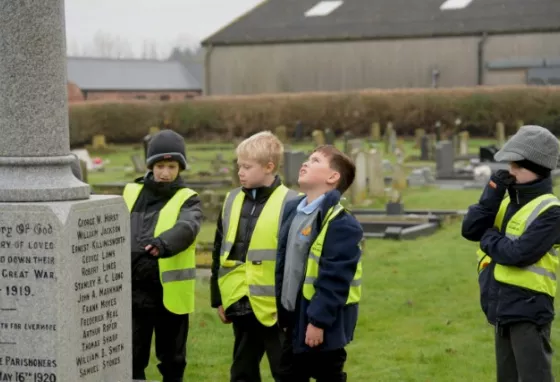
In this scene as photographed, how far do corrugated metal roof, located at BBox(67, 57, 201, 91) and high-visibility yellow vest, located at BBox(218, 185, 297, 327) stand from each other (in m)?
64.1

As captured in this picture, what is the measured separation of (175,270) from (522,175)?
2.25m

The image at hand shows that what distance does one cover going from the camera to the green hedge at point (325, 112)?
44531 mm

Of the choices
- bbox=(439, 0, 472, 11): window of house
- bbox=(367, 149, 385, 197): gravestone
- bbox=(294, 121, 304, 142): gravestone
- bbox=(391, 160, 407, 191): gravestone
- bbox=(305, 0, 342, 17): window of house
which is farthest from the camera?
bbox=(305, 0, 342, 17): window of house

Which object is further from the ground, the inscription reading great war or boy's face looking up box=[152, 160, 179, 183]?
boy's face looking up box=[152, 160, 179, 183]

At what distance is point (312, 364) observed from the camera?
5.58 metres

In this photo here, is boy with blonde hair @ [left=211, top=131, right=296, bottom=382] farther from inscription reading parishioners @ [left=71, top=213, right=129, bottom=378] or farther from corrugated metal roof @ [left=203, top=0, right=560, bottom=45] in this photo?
corrugated metal roof @ [left=203, top=0, right=560, bottom=45]

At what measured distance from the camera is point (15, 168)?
17.3ft

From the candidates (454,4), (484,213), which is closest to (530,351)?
(484,213)

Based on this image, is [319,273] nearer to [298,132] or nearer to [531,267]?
[531,267]

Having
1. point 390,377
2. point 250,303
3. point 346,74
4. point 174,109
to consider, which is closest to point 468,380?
point 390,377

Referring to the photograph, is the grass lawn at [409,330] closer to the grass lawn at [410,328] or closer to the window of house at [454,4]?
the grass lawn at [410,328]

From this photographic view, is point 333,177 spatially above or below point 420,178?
above

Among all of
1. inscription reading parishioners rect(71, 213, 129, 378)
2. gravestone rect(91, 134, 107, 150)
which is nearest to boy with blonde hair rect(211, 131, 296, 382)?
inscription reading parishioners rect(71, 213, 129, 378)

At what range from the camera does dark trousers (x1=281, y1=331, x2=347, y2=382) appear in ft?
18.2
